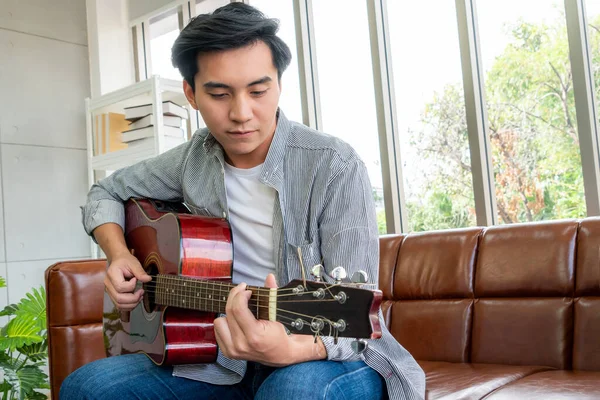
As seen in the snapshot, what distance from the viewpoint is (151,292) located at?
154 cm

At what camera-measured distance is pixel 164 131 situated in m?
3.77

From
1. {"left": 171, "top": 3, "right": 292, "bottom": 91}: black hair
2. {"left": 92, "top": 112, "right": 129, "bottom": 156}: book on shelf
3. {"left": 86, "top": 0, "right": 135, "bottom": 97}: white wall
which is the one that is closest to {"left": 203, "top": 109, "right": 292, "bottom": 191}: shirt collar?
{"left": 171, "top": 3, "right": 292, "bottom": 91}: black hair

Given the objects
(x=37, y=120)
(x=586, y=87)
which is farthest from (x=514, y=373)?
(x=37, y=120)

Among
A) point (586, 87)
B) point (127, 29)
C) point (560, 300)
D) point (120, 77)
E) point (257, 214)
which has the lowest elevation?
point (560, 300)

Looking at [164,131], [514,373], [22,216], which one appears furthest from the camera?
[22,216]

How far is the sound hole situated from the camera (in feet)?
Result: 5.04

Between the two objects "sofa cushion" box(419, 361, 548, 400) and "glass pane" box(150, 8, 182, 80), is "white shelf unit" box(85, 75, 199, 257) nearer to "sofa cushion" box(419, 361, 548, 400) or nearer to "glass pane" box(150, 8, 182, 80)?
"glass pane" box(150, 8, 182, 80)

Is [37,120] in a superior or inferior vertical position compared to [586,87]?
superior

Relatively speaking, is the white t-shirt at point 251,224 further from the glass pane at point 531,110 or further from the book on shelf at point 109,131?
the book on shelf at point 109,131

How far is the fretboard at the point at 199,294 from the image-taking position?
1.15m

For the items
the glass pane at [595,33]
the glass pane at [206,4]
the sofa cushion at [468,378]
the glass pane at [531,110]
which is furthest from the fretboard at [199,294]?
the glass pane at [206,4]

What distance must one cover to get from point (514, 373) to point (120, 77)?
12.1ft

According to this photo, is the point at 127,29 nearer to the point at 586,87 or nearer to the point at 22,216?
the point at 22,216

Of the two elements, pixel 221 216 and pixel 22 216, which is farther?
pixel 22 216
